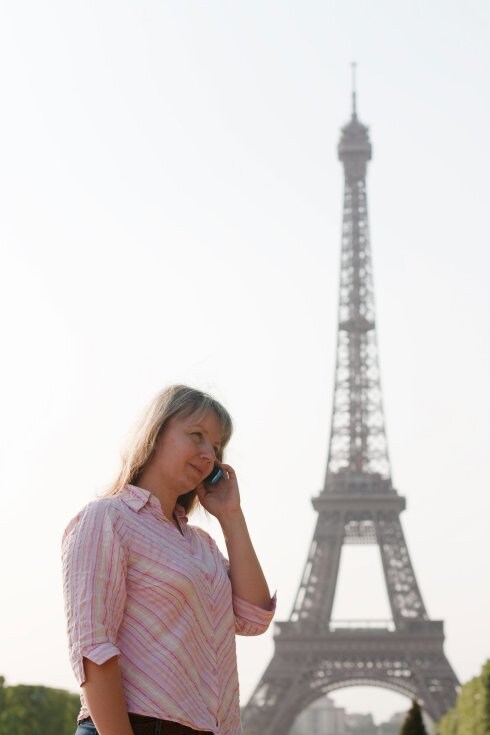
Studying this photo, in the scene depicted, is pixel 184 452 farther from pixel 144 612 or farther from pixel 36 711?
pixel 36 711

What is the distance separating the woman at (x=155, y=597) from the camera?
404 centimetres

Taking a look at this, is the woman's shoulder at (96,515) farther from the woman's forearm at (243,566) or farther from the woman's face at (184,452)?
the woman's forearm at (243,566)

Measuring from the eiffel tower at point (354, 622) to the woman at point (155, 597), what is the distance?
56.1 meters

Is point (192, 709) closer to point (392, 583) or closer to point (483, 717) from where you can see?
point (483, 717)

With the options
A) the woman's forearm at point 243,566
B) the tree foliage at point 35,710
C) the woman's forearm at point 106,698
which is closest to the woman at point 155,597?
the woman's forearm at point 106,698

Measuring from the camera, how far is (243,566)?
15.9ft

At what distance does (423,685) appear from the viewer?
2400 inches

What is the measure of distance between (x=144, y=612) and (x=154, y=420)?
2.09ft

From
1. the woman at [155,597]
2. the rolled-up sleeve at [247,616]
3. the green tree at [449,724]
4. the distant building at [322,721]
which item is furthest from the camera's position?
the distant building at [322,721]

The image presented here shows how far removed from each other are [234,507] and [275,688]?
57204 millimetres

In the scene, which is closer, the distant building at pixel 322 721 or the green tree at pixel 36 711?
the green tree at pixel 36 711

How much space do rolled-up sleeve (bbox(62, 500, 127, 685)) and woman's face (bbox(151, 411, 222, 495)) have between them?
1.19ft

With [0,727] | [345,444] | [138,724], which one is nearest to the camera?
[138,724]

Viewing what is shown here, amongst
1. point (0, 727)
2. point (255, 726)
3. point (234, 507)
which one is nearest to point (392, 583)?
point (255, 726)
